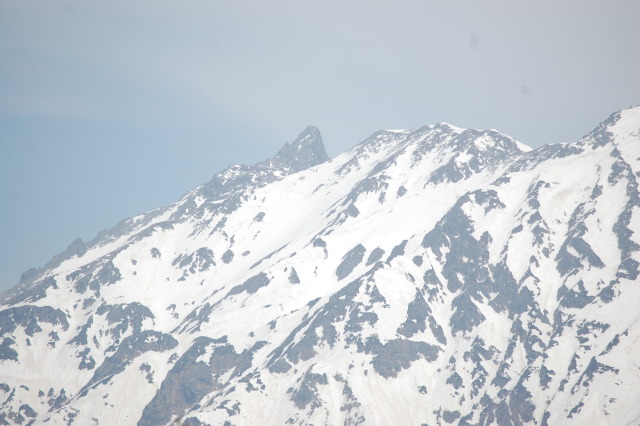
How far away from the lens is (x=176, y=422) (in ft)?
262

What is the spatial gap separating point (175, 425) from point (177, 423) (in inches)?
16.0

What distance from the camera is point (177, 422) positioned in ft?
262

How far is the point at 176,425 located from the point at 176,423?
35 cm

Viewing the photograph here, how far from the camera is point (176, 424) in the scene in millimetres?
80438

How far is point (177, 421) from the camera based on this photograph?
79.6m

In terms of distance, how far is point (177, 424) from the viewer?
81438mm

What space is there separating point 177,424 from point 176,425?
44cm

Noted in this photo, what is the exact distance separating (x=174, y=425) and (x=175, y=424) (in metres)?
1.08

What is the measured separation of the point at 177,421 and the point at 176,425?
1572mm

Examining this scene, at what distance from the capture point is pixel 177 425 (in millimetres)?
81688

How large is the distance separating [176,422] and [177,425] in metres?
2.02

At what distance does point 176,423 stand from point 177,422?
2.92ft

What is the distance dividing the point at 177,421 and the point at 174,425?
7.39 ft

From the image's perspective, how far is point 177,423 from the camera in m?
81.2
